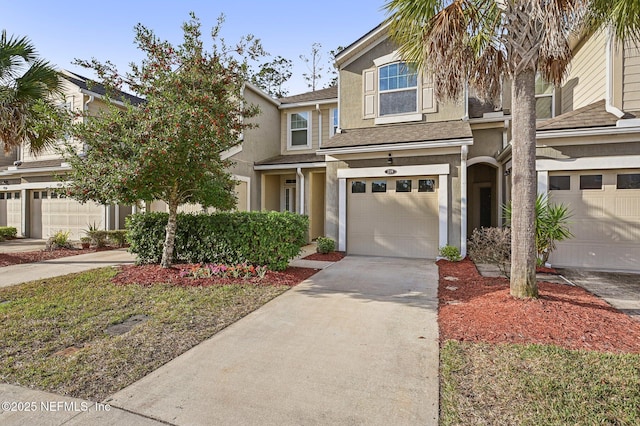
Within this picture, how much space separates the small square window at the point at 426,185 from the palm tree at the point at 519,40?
4.12 metres

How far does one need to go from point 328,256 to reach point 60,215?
12.7 meters

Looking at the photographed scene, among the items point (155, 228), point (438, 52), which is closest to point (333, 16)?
point (438, 52)

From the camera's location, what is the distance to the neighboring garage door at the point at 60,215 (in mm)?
13234

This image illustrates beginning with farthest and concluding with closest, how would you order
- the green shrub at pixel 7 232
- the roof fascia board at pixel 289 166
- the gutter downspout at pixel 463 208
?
the green shrub at pixel 7 232 < the roof fascia board at pixel 289 166 < the gutter downspout at pixel 463 208

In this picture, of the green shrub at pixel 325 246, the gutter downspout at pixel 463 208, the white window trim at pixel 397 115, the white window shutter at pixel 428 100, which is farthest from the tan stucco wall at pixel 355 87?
the green shrub at pixel 325 246

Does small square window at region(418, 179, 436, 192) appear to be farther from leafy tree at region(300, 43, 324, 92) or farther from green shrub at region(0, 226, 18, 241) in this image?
leafy tree at region(300, 43, 324, 92)

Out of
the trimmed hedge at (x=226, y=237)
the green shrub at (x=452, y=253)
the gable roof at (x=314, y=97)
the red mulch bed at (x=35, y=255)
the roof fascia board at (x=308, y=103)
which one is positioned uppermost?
the gable roof at (x=314, y=97)

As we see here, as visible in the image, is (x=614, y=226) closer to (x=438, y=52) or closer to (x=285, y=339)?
(x=438, y=52)

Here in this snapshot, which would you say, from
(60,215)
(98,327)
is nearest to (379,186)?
(98,327)

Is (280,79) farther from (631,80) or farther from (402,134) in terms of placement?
(631,80)

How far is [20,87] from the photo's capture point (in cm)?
845

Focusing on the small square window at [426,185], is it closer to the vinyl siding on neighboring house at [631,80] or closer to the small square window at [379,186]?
the small square window at [379,186]

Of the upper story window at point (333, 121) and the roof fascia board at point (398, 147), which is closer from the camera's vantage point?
the roof fascia board at point (398, 147)

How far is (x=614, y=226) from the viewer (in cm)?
755
